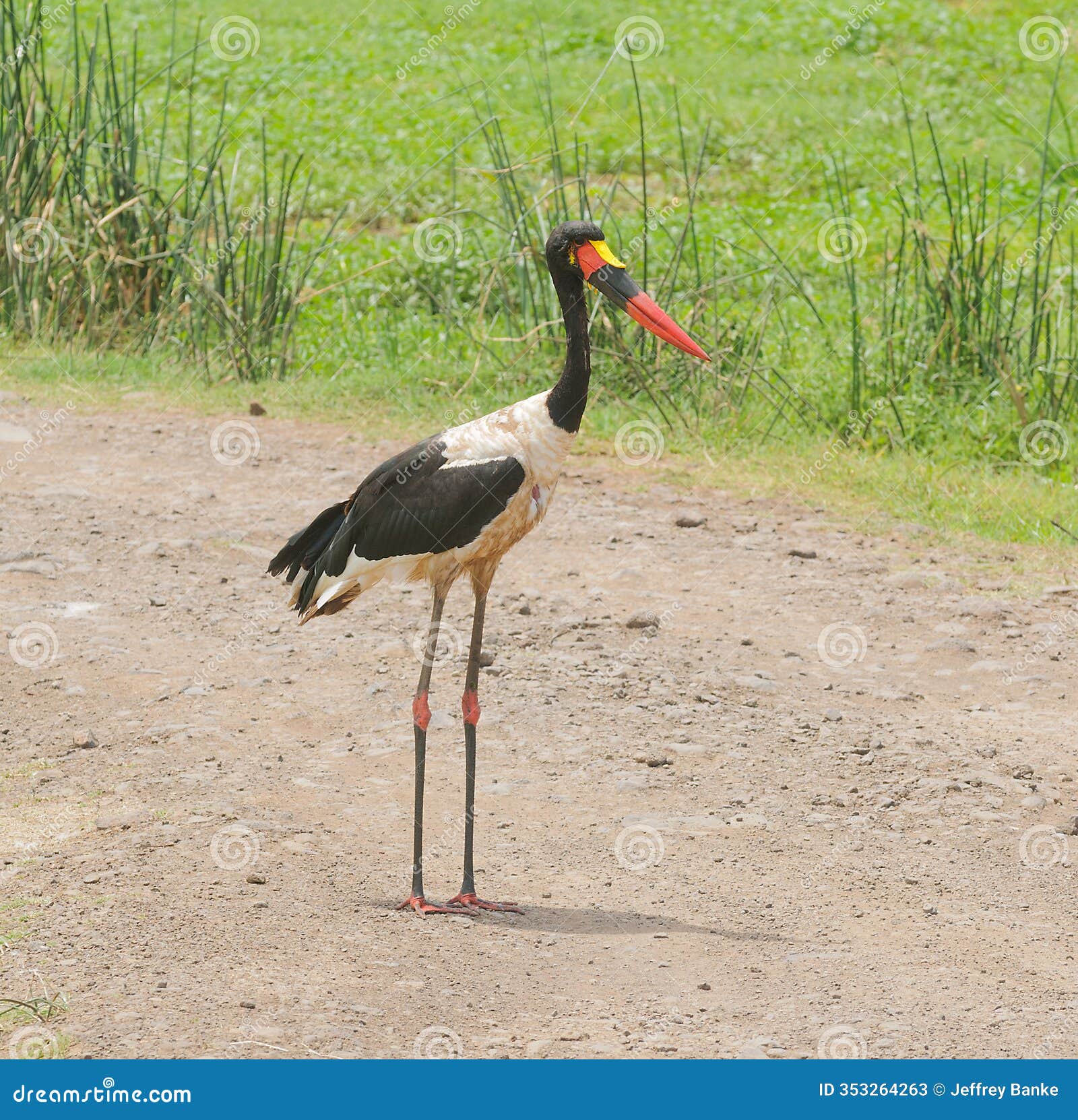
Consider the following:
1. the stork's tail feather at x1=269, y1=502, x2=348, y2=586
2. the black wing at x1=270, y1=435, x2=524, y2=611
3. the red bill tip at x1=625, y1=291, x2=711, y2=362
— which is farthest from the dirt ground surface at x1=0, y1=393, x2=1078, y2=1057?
the red bill tip at x1=625, y1=291, x2=711, y2=362

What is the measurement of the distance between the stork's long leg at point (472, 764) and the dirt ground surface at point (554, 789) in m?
0.10

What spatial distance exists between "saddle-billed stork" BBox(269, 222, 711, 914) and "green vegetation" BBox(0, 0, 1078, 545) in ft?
10.6

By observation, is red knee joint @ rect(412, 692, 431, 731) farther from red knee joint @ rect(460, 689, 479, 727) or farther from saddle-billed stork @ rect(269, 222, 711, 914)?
red knee joint @ rect(460, 689, 479, 727)

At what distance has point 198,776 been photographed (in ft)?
15.7

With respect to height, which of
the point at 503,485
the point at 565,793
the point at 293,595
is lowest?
the point at 565,793

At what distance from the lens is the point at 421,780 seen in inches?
166

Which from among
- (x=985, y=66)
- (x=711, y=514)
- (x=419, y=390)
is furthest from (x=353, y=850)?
(x=985, y=66)

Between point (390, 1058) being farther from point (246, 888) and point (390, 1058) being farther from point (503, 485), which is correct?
point (503, 485)

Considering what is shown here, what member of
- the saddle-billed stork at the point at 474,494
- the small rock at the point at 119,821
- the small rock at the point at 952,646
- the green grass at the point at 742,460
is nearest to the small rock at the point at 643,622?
the small rock at the point at 952,646

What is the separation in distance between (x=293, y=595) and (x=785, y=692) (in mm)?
1820

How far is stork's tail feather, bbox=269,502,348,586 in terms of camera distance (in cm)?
459

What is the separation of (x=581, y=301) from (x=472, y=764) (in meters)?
1.27

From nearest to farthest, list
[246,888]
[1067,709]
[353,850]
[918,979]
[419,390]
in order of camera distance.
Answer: [918,979], [246,888], [353,850], [1067,709], [419,390]

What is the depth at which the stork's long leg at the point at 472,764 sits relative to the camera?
Result: 13.7 feet
